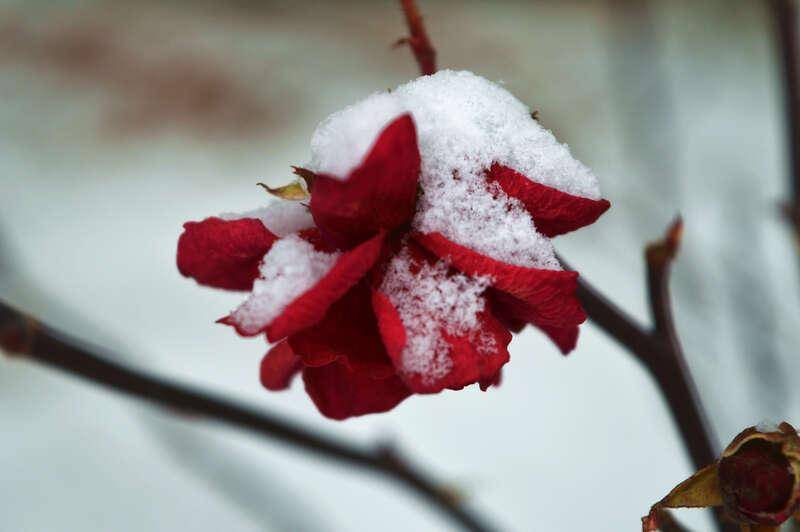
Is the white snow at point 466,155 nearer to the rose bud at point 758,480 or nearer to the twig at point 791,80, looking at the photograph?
the rose bud at point 758,480

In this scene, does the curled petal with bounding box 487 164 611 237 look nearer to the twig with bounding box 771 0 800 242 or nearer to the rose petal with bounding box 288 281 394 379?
the rose petal with bounding box 288 281 394 379

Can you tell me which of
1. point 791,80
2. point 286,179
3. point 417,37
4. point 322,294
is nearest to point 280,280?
point 322,294

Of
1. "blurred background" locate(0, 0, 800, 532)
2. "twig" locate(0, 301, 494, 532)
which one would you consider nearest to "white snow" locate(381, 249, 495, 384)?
"twig" locate(0, 301, 494, 532)

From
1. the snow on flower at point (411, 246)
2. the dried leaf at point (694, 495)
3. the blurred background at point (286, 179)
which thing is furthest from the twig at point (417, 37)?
the blurred background at point (286, 179)

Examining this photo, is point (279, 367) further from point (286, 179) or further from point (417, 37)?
point (286, 179)

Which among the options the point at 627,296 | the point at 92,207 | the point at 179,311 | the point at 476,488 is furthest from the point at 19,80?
the point at 476,488
